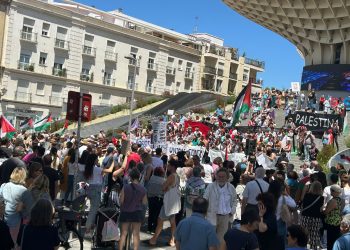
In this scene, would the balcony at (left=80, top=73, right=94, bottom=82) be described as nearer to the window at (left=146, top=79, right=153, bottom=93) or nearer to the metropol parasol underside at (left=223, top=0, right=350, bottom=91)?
the window at (left=146, top=79, right=153, bottom=93)

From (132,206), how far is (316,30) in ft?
140

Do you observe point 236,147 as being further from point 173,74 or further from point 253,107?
point 173,74

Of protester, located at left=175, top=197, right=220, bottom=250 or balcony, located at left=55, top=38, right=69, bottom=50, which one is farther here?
balcony, located at left=55, top=38, right=69, bottom=50

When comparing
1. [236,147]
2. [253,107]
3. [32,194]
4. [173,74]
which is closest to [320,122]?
[236,147]

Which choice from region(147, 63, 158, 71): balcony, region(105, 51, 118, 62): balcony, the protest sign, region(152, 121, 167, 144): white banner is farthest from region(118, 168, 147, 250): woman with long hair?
region(147, 63, 158, 71): balcony

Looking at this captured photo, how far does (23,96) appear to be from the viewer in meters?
53.3

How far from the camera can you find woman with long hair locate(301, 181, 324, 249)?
10695mm

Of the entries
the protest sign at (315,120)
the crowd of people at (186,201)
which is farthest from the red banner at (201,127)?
the crowd of people at (186,201)

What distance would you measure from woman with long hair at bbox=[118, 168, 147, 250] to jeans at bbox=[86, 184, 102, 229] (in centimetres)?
174

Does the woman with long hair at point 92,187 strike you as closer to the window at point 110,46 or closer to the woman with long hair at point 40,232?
the woman with long hair at point 40,232

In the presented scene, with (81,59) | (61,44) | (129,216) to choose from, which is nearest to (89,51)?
(81,59)

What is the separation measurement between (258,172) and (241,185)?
186cm

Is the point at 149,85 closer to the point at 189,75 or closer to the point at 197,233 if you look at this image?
the point at 189,75

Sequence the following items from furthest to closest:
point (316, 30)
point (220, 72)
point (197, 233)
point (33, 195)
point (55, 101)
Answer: point (220, 72) < point (55, 101) < point (316, 30) < point (33, 195) < point (197, 233)
